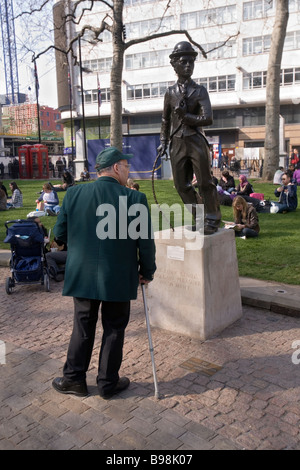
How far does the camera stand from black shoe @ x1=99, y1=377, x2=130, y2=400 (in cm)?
381

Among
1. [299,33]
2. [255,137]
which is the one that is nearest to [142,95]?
[255,137]

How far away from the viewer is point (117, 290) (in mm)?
3633

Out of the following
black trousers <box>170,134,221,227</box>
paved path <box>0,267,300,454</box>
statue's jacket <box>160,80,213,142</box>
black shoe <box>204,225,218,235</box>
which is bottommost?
paved path <box>0,267,300,454</box>

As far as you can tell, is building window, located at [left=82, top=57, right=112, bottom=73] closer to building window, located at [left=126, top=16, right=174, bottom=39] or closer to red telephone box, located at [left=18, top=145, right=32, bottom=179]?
building window, located at [left=126, top=16, right=174, bottom=39]

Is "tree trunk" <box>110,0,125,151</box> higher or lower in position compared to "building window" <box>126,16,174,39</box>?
lower

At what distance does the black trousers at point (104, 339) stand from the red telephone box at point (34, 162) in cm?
3354

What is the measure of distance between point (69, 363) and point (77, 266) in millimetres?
888

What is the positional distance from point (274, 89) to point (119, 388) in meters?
18.4

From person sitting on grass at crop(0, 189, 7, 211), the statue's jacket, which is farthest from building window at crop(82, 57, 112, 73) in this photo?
the statue's jacket

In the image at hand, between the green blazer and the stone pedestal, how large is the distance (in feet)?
4.90

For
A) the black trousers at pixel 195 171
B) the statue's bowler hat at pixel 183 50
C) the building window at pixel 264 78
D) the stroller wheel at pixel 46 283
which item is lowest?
the stroller wheel at pixel 46 283

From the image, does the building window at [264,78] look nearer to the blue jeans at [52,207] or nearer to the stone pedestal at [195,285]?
the blue jeans at [52,207]

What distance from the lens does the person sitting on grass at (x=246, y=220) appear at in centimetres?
966

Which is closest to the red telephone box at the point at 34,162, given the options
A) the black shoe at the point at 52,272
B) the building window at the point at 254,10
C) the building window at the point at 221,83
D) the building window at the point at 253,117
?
the building window at the point at 221,83
